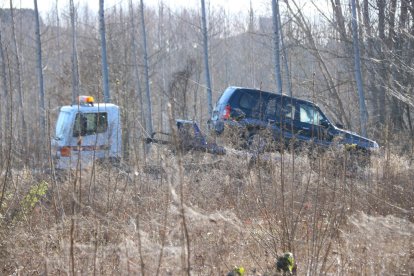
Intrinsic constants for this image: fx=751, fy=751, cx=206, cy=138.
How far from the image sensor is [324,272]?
5.64 meters

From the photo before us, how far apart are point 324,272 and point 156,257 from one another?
4.61 ft

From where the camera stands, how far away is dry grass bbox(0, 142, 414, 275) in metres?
5.11

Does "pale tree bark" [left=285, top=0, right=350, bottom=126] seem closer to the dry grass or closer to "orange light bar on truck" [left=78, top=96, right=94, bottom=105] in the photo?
"orange light bar on truck" [left=78, top=96, right=94, bottom=105]

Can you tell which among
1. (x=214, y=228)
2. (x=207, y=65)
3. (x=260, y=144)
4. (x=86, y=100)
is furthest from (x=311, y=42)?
(x=214, y=228)

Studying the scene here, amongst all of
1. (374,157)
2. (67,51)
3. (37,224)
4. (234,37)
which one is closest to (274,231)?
(37,224)

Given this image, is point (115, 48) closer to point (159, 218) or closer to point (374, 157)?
point (374, 157)

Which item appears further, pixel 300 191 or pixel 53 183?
pixel 300 191

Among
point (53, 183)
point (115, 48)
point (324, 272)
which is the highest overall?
point (115, 48)

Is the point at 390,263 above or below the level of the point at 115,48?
below

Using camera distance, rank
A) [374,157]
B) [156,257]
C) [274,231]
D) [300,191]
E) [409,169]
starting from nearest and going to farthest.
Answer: [156,257], [274,231], [300,191], [409,169], [374,157]

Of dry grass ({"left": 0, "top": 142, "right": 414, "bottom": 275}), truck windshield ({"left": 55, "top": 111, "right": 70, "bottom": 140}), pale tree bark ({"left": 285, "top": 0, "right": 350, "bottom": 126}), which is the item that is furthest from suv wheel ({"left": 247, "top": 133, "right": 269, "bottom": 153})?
pale tree bark ({"left": 285, "top": 0, "right": 350, "bottom": 126})

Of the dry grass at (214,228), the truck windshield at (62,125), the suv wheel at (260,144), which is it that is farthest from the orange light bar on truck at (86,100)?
the dry grass at (214,228)

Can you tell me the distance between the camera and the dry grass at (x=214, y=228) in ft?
16.8

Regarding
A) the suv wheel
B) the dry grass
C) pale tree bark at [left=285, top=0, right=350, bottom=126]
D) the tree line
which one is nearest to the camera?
the dry grass
